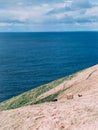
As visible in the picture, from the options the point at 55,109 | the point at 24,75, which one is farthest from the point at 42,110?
the point at 24,75

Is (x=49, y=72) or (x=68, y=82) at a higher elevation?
(x=68, y=82)

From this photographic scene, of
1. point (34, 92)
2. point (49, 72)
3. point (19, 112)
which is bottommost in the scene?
point (49, 72)

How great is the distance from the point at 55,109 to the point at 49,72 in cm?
13657

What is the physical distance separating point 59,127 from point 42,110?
4.96 meters

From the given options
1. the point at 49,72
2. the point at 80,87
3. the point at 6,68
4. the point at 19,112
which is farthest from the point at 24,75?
the point at 19,112

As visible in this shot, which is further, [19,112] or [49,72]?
[49,72]

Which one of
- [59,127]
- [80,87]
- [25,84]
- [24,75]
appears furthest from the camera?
[24,75]

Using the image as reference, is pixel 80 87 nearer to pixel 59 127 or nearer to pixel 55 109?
pixel 55 109

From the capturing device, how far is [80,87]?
192 ft

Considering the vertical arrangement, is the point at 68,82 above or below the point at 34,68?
above

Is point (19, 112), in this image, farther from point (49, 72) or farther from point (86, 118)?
point (49, 72)

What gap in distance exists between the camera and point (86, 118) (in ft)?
102

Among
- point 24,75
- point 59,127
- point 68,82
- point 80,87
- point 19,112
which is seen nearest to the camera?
point 59,127

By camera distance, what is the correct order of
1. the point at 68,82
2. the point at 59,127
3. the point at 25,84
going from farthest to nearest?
the point at 25,84 → the point at 68,82 → the point at 59,127
